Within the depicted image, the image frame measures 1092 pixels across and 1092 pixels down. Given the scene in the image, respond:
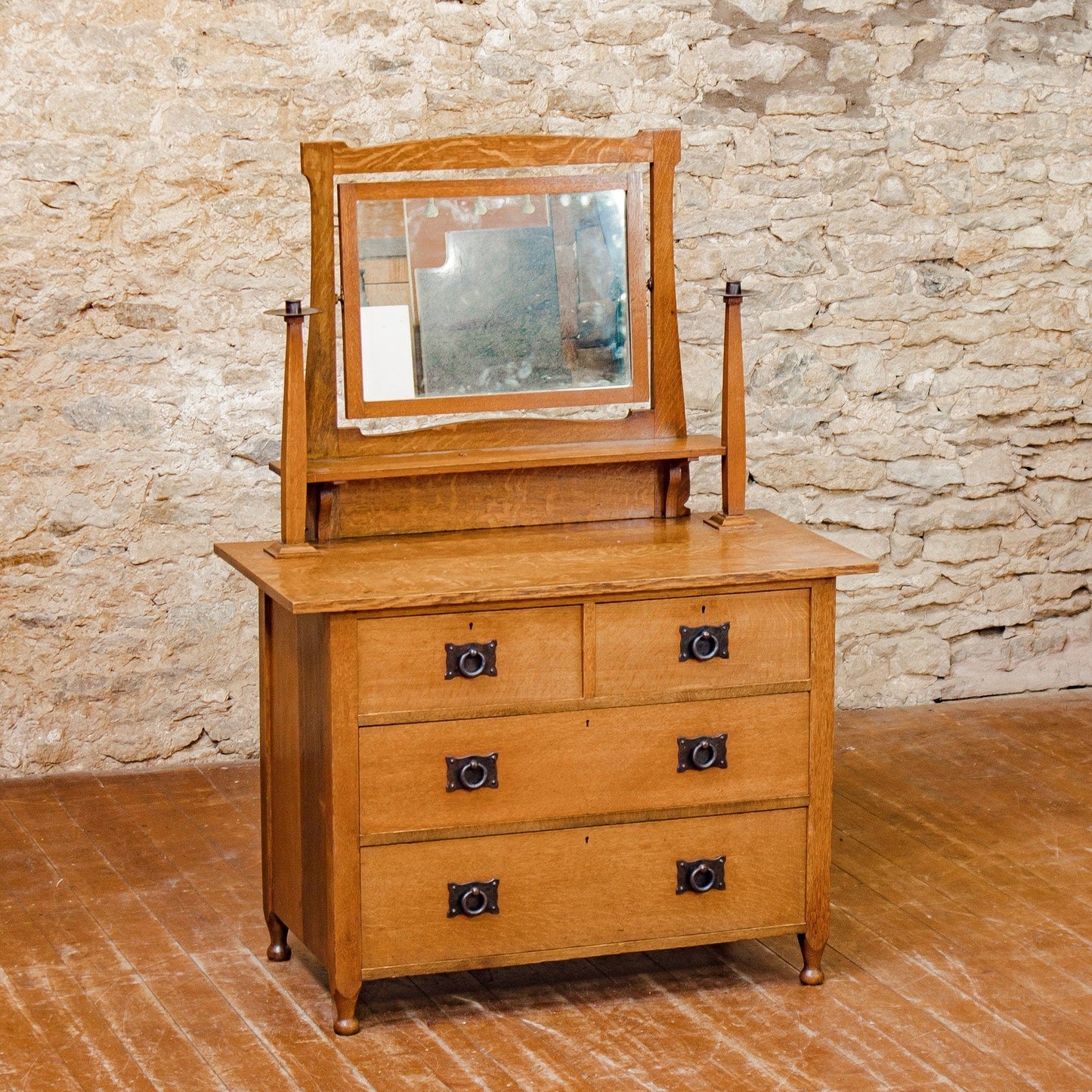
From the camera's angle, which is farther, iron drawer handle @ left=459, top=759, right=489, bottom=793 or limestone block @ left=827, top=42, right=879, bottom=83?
limestone block @ left=827, top=42, right=879, bottom=83

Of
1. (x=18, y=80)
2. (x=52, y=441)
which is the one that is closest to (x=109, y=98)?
(x=18, y=80)

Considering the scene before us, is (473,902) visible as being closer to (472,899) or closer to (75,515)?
(472,899)

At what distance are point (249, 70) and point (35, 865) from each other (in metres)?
2.09

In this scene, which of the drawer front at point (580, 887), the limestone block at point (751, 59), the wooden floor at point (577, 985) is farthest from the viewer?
the limestone block at point (751, 59)

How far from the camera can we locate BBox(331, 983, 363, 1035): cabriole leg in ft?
10.3

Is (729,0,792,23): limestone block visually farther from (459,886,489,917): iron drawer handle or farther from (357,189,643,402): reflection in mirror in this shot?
(459,886,489,917): iron drawer handle

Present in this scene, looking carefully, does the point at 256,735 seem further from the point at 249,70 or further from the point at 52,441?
the point at 249,70

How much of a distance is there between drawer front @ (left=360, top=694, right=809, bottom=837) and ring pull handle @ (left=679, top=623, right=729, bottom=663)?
0.30ft

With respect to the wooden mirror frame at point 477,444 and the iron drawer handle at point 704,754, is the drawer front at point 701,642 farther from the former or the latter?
the wooden mirror frame at point 477,444

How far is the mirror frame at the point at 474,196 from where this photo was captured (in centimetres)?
340

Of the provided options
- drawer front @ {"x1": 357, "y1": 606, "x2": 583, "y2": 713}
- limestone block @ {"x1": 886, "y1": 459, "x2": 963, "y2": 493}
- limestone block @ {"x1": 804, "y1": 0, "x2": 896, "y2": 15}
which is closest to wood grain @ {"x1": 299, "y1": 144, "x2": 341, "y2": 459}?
drawer front @ {"x1": 357, "y1": 606, "x2": 583, "y2": 713}

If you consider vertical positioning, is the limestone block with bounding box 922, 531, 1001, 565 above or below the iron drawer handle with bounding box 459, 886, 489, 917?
above

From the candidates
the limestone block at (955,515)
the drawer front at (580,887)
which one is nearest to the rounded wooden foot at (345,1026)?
the drawer front at (580,887)

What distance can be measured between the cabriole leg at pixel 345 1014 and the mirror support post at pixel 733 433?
122cm
